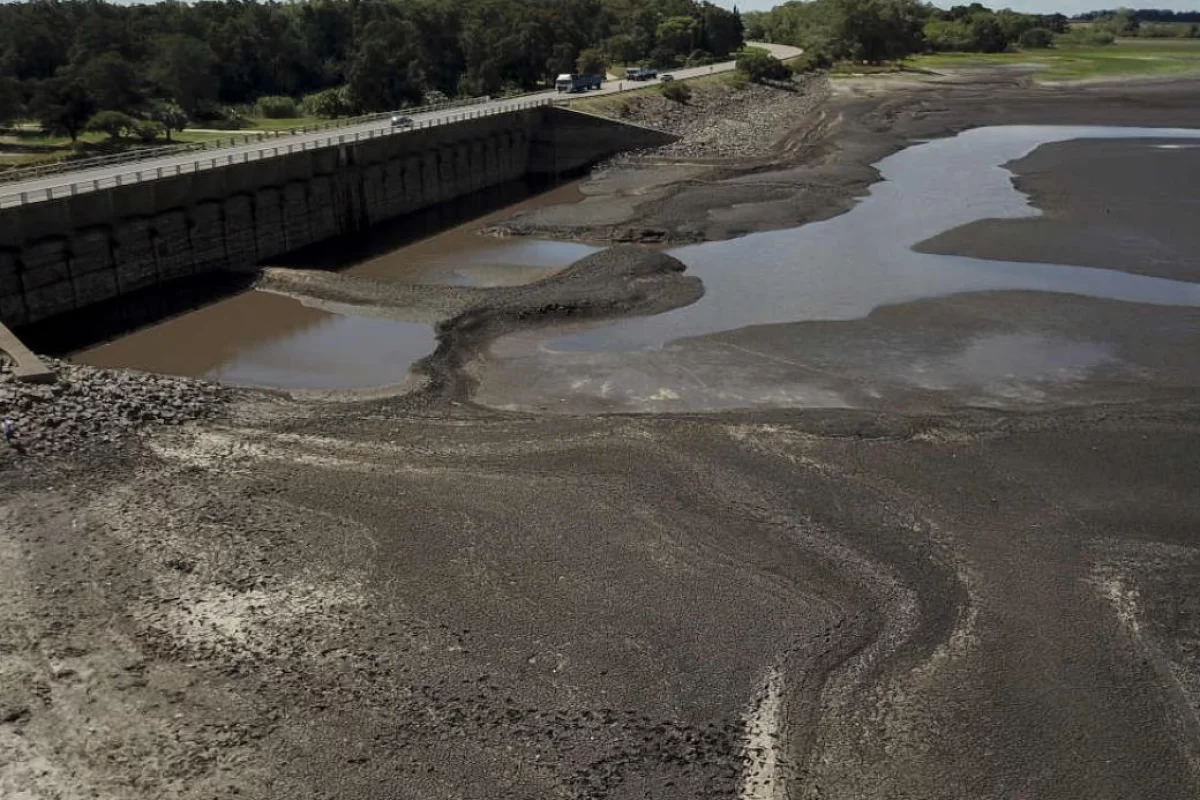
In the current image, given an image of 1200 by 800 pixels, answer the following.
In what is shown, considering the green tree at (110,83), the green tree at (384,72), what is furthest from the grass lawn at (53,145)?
the green tree at (384,72)

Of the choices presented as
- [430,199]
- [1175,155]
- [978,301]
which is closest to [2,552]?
[978,301]

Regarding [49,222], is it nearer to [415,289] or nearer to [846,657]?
[415,289]

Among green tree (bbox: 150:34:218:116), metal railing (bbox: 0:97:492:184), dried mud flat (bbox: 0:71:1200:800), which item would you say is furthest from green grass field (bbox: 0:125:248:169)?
dried mud flat (bbox: 0:71:1200:800)

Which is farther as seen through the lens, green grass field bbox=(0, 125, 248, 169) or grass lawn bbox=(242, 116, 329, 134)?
grass lawn bbox=(242, 116, 329, 134)

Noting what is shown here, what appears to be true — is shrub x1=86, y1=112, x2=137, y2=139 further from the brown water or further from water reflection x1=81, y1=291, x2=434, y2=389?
water reflection x1=81, y1=291, x2=434, y2=389

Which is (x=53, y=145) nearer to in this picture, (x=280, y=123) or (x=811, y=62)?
(x=280, y=123)

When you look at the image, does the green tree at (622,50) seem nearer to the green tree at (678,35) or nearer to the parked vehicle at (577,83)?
the green tree at (678,35)
